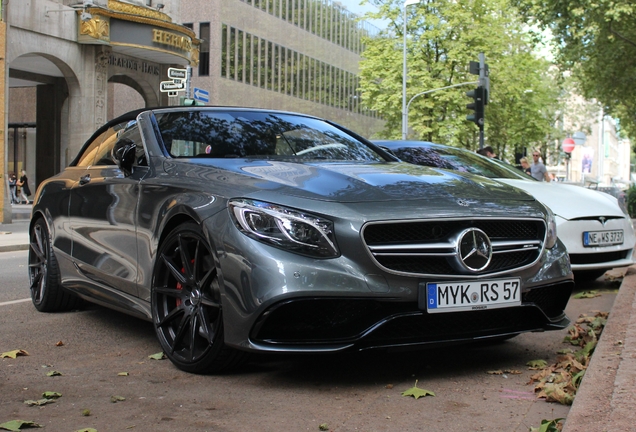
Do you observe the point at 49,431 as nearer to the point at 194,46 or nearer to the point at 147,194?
the point at 147,194

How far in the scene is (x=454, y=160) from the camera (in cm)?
950

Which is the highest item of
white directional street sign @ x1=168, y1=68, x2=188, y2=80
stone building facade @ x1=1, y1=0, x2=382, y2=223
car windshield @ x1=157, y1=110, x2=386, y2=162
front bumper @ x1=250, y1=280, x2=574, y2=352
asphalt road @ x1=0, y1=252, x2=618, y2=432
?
stone building facade @ x1=1, y1=0, x2=382, y2=223

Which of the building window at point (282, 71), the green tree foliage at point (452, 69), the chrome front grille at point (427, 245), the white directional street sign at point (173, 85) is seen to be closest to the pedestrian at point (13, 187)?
the building window at point (282, 71)

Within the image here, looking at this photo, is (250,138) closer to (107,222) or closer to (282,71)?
(107,222)

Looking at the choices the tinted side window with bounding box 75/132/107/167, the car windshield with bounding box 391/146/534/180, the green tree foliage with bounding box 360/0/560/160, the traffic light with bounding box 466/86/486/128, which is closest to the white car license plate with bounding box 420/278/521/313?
the tinted side window with bounding box 75/132/107/167

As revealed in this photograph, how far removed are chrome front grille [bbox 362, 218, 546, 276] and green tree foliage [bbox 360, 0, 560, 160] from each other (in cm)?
3892

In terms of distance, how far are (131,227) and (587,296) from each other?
4.53 meters

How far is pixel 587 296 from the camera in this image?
8.16 metres

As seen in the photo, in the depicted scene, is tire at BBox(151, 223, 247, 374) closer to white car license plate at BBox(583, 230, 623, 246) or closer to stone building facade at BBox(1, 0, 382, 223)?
white car license plate at BBox(583, 230, 623, 246)

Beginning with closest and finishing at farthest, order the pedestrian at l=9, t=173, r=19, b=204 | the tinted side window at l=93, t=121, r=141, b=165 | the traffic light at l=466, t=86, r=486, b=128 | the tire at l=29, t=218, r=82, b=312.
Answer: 1. the tinted side window at l=93, t=121, r=141, b=165
2. the tire at l=29, t=218, r=82, b=312
3. the traffic light at l=466, t=86, r=486, b=128
4. the pedestrian at l=9, t=173, r=19, b=204

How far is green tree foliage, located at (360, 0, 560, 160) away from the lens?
44000 millimetres

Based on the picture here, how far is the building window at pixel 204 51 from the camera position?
42969 mm

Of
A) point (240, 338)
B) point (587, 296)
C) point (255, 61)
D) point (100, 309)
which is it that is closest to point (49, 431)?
point (240, 338)

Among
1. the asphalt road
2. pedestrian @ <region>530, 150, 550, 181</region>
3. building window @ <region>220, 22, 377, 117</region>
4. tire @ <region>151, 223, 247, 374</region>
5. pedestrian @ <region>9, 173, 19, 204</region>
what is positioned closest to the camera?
the asphalt road
